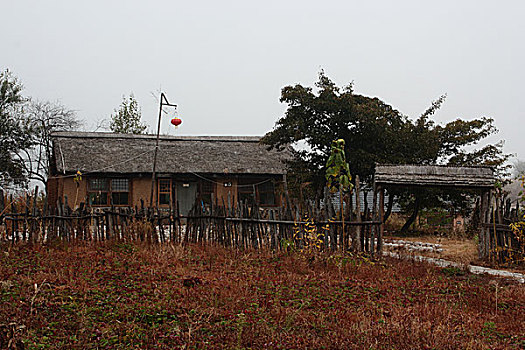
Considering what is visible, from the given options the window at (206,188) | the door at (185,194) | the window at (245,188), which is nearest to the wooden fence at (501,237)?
the window at (245,188)

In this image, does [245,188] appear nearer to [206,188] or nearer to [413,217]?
[206,188]

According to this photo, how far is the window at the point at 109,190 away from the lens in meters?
21.7

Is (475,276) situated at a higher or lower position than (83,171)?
lower

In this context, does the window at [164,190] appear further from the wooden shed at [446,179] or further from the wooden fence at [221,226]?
the wooden shed at [446,179]

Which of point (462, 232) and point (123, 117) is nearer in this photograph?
point (462, 232)

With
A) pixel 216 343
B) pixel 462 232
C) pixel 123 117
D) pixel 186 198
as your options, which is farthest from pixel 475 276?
pixel 123 117

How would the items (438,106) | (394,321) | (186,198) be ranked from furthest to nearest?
1. (186,198)
2. (438,106)
3. (394,321)

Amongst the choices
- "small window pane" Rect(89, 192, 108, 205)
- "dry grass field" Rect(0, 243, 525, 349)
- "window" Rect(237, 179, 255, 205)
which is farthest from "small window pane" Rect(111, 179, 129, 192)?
"dry grass field" Rect(0, 243, 525, 349)

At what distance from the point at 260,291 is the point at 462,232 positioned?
39.5 feet

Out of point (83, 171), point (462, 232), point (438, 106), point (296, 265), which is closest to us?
point (296, 265)

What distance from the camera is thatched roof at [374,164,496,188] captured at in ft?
33.9

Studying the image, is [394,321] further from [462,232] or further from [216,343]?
[462,232]

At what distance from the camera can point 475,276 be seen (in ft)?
26.2

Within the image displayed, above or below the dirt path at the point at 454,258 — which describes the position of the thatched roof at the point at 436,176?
above
